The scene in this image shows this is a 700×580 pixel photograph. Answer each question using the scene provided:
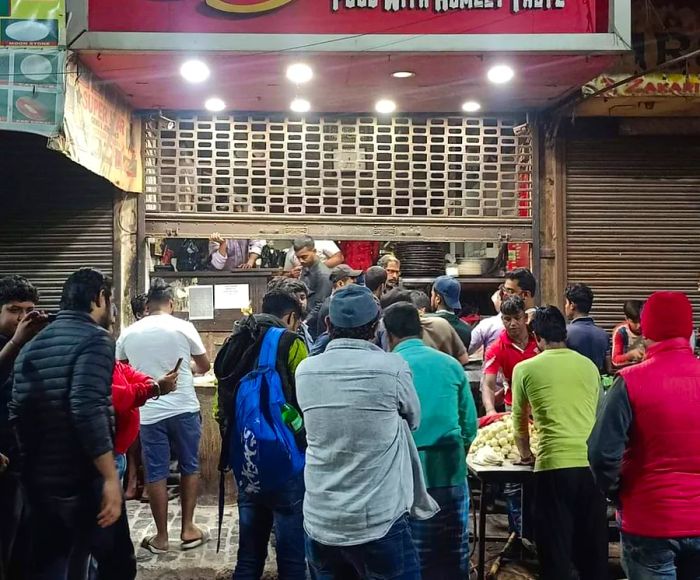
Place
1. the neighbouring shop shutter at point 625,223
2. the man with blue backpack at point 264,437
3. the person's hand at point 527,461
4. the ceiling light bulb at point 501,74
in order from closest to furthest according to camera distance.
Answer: the man with blue backpack at point 264,437
the person's hand at point 527,461
the ceiling light bulb at point 501,74
the neighbouring shop shutter at point 625,223

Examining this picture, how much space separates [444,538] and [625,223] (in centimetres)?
529

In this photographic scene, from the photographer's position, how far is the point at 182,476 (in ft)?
21.4

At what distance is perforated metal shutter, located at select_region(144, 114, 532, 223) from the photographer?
8352 mm

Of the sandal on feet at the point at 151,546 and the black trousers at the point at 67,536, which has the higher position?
the black trousers at the point at 67,536

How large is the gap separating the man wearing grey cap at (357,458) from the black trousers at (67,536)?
4.41 feet

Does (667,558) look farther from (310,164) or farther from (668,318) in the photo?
(310,164)

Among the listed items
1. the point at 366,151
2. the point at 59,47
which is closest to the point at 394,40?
the point at 366,151

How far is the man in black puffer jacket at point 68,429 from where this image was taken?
3945 millimetres

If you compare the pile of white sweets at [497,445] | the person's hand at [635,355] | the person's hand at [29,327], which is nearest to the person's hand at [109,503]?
the person's hand at [29,327]

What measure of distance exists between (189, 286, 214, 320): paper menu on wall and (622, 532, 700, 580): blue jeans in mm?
6146

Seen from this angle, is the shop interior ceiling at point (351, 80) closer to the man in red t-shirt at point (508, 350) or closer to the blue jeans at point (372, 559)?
the man in red t-shirt at point (508, 350)

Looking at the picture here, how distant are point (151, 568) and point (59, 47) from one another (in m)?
4.54

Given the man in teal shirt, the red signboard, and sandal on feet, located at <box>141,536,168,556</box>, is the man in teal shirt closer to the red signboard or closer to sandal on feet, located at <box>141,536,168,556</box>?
sandal on feet, located at <box>141,536,168,556</box>

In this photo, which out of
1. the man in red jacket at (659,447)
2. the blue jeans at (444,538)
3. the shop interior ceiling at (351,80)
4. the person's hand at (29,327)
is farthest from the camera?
the shop interior ceiling at (351,80)
